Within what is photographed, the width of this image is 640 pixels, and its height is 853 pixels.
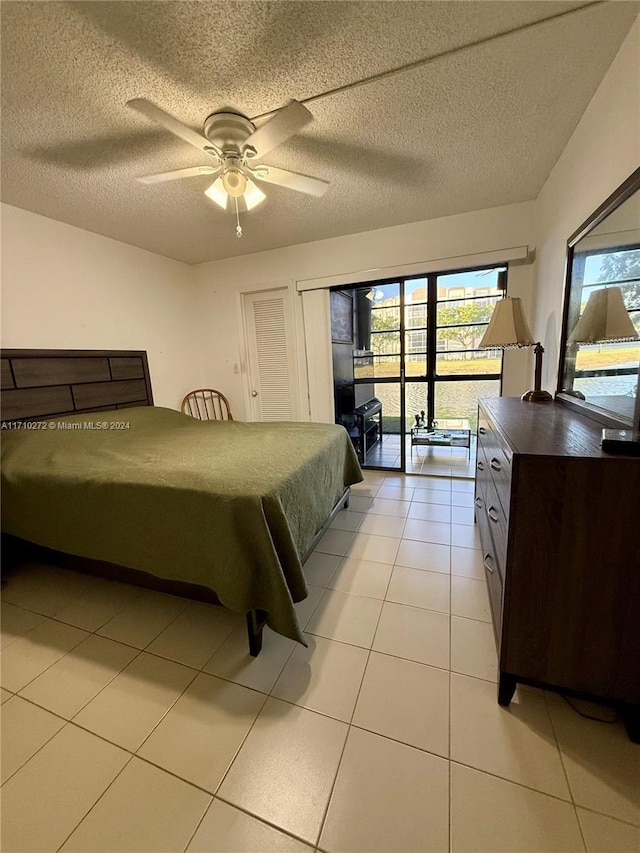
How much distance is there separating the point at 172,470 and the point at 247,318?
2.62m

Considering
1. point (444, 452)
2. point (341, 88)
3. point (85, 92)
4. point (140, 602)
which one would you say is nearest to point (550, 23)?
point (341, 88)

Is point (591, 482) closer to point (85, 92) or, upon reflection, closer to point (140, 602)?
point (140, 602)

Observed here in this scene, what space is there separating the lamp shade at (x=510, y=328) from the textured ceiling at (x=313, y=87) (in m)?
0.92

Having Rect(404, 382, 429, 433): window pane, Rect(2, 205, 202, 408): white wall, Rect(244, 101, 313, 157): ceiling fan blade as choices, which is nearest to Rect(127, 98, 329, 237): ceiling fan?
Rect(244, 101, 313, 157): ceiling fan blade

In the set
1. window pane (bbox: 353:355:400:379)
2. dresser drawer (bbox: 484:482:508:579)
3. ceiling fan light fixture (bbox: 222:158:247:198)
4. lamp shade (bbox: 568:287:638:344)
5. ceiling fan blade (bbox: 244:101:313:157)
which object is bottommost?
dresser drawer (bbox: 484:482:508:579)

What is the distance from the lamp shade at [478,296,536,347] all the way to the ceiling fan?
128cm

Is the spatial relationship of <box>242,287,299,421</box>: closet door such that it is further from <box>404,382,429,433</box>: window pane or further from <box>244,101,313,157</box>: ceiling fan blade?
<box>244,101,313,157</box>: ceiling fan blade

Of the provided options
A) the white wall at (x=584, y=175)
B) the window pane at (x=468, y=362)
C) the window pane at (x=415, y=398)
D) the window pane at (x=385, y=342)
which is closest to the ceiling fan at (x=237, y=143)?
the white wall at (x=584, y=175)

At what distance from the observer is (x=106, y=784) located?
3.36 ft

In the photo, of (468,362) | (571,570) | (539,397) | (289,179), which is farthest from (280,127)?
(468,362)

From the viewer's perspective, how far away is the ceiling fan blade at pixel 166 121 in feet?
4.17

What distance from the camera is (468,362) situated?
11.3 feet

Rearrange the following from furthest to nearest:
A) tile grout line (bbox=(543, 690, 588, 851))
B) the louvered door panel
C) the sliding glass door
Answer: the louvered door panel → the sliding glass door → tile grout line (bbox=(543, 690, 588, 851))

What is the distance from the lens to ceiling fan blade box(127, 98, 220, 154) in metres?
1.27
